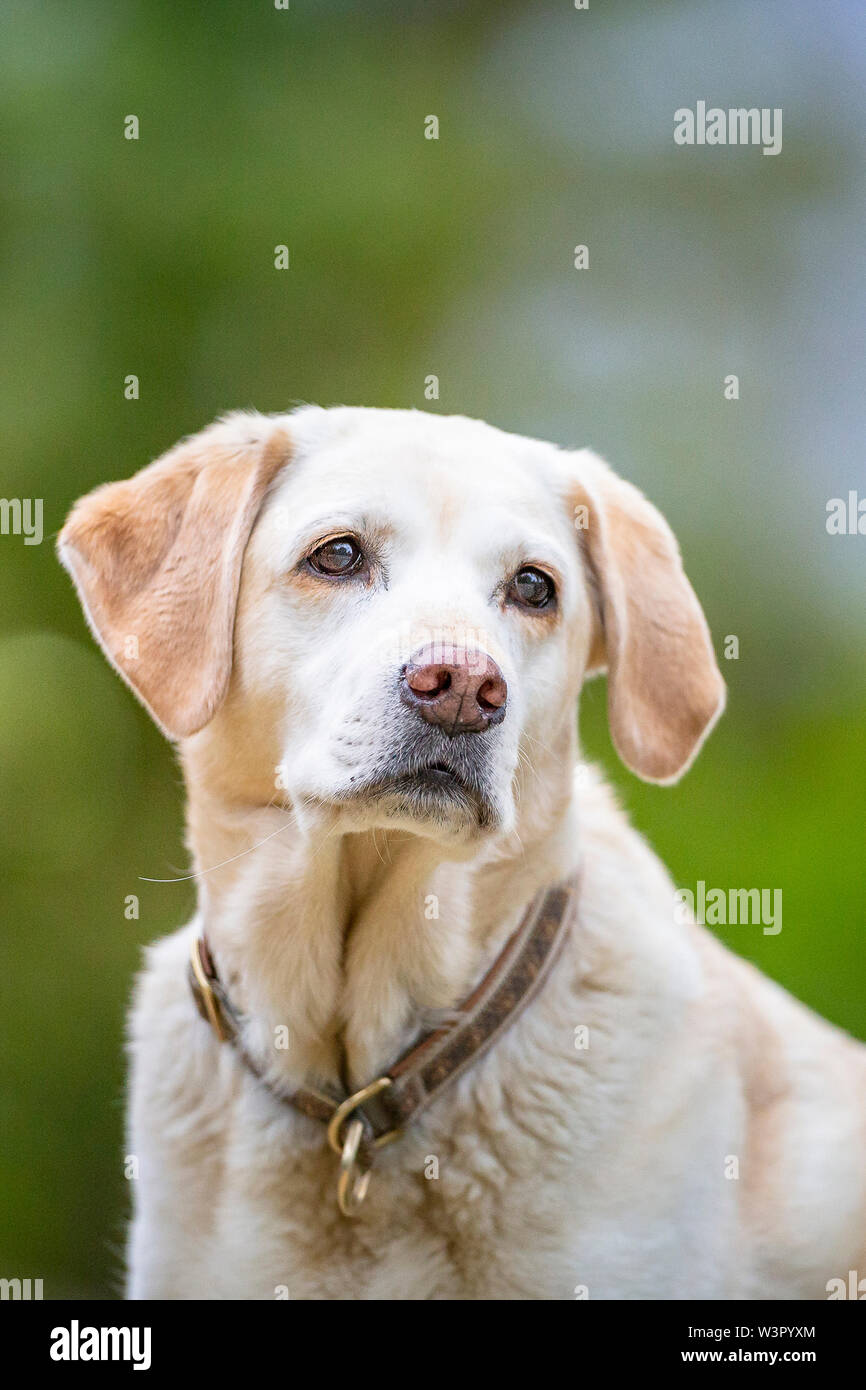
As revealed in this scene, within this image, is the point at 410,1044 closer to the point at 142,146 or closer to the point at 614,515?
the point at 614,515

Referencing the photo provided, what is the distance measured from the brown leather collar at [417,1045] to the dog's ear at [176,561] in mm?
588

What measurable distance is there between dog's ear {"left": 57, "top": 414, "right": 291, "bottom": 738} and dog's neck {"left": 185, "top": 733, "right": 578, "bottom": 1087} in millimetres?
209

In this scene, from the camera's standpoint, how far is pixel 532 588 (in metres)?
2.25

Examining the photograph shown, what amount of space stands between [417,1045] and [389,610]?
0.82 metres

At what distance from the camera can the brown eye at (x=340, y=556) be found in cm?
215

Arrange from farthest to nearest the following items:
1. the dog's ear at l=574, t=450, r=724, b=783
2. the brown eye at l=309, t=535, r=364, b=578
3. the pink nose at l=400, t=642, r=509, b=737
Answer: the dog's ear at l=574, t=450, r=724, b=783, the brown eye at l=309, t=535, r=364, b=578, the pink nose at l=400, t=642, r=509, b=737

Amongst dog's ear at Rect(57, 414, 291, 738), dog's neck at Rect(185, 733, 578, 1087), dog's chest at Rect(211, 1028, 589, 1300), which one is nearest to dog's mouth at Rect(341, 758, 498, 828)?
dog's neck at Rect(185, 733, 578, 1087)

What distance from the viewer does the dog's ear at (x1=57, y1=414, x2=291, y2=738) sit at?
218 centimetres

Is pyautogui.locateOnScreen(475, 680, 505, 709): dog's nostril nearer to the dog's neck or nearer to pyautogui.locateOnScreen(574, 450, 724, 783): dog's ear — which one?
the dog's neck

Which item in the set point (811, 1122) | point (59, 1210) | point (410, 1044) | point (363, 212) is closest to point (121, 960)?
point (59, 1210)

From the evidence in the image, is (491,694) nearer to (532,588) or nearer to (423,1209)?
(532,588)

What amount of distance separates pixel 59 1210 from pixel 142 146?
328 centimetres

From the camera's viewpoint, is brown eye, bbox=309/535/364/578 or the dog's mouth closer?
the dog's mouth

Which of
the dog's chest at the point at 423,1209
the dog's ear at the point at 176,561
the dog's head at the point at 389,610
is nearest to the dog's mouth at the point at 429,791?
the dog's head at the point at 389,610
